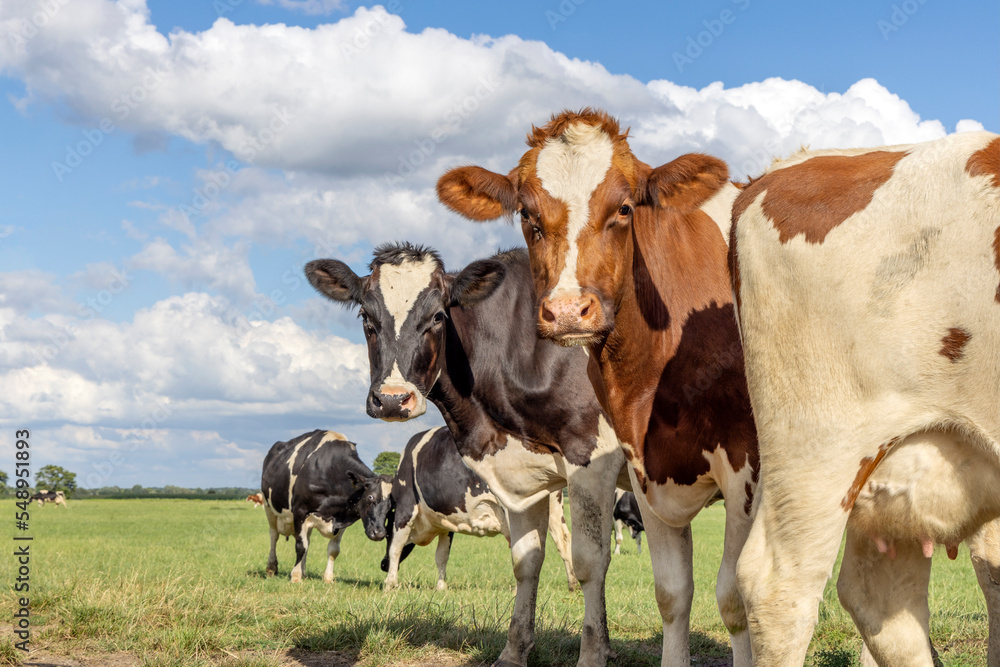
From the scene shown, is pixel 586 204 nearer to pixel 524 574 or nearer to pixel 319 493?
pixel 524 574

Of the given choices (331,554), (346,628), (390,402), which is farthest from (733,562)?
(331,554)

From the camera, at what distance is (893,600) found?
3.52 meters

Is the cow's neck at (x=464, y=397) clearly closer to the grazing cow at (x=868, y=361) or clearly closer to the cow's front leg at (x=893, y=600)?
the cow's front leg at (x=893, y=600)

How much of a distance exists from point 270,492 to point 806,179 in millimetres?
16565

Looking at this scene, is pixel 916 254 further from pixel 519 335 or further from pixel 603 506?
pixel 519 335

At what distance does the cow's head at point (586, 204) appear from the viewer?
161 inches

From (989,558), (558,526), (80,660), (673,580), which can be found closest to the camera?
(989,558)

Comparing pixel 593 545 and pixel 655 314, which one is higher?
pixel 655 314

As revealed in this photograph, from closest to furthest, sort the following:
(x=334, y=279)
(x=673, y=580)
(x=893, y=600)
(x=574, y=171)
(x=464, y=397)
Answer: (x=893, y=600)
(x=574, y=171)
(x=673, y=580)
(x=464, y=397)
(x=334, y=279)

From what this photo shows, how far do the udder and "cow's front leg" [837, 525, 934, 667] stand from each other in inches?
23.7

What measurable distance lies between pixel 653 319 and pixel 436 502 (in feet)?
35.8

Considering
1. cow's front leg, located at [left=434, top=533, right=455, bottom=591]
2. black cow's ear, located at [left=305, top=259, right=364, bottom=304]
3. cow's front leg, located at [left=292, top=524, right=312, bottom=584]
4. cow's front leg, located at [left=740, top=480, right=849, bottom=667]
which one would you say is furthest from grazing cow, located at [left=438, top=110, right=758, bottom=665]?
cow's front leg, located at [left=292, top=524, right=312, bottom=584]

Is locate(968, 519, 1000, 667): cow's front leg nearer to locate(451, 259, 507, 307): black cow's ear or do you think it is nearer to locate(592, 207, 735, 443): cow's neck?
locate(592, 207, 735, 443): cow's neck

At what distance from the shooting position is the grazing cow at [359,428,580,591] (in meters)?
14.6
